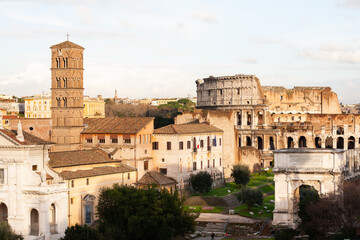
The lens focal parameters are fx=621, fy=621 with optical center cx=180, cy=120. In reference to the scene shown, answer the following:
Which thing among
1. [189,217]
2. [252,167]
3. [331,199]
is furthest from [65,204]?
[252,167]

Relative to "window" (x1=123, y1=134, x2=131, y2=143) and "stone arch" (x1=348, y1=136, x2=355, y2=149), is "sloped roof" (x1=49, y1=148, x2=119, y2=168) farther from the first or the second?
"stone arch" (x1=348, y1=136, x2=355, y2=149)

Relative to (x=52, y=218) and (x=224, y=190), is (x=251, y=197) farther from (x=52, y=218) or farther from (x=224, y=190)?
(x=52, y=218)

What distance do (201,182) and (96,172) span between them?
11.0 metres

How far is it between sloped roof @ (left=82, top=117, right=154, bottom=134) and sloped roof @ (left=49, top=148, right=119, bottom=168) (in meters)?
2.87

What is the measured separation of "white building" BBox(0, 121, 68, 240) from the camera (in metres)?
36.6

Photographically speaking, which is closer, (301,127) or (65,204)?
(65,204)

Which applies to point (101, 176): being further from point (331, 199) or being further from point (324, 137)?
point (324, 137)

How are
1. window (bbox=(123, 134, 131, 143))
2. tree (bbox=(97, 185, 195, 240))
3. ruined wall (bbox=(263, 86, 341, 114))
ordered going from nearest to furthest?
tree (bbox=(97, 185, 195, 240)) < window (bbox=(123, 134, 131, 143)) < ruined wall (bbox=(263, 86, 341, 114))

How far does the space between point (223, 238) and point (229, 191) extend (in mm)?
14015

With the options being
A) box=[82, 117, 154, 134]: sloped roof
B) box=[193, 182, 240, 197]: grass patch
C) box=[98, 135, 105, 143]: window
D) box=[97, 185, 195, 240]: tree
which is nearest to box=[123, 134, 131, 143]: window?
box=[82, 117, 154, 134]: sloped roof

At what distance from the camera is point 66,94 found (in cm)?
4925

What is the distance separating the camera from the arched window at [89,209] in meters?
40.8

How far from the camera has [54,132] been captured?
162 feet

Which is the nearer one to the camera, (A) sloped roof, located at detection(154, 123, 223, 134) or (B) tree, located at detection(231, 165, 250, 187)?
(A) sloped roof, located at detection(154, 123, 223, 134)
